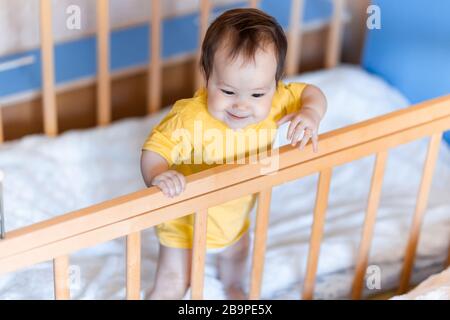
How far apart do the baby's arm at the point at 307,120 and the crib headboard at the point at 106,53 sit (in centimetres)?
54

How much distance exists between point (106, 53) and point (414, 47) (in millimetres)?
627

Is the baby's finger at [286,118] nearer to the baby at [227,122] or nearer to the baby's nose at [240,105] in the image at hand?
the baby at [227,122]

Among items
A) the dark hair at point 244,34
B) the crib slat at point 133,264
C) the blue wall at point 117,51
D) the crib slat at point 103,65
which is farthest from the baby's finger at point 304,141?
the blue wall at point 117,51

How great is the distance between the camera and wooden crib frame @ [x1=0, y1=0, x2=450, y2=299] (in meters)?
1.12

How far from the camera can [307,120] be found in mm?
1270

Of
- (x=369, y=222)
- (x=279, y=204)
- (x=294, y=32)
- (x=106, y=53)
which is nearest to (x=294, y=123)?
(x=369, y=222)

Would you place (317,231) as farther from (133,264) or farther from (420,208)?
(133,264)

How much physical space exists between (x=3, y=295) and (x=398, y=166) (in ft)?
2.67

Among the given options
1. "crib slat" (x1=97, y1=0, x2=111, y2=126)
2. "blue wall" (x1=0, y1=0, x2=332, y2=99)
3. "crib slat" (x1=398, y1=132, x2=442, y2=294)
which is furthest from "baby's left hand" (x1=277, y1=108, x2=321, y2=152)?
"blue wall" (x1=0, y1=0, x2=332, y2=99)

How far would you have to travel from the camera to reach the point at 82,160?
1.75m

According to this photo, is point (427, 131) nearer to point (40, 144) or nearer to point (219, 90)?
point (219, 90)

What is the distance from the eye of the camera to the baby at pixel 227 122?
46.6 inches
